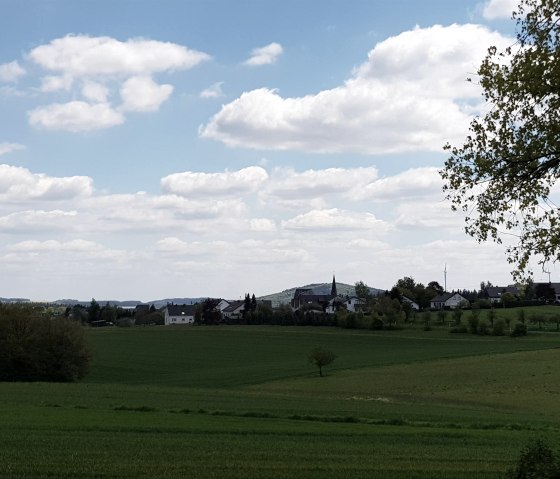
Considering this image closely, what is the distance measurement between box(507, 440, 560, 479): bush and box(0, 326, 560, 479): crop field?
327 centimetres

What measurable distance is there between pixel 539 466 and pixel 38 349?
2425 inches

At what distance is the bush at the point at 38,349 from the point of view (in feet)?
213

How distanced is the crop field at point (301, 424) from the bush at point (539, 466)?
3.27m

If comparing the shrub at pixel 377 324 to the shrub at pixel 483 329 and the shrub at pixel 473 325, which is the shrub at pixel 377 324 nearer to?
the shrub at pixel 473 325

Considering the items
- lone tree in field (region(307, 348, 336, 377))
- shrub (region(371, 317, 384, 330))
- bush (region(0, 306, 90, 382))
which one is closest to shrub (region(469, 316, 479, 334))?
shrub (region(371, 317, 384, 330))

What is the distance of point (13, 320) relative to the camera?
217 feet

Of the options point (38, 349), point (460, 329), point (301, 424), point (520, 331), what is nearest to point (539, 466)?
point (301, 424)

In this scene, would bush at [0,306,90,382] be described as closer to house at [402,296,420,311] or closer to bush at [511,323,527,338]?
bush at [511,323,527,338]

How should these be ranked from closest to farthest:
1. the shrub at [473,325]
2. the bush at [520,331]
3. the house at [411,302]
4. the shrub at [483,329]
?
the bush at [520,331] < the shrub at [483,329] < the shrub at [473,325] < the house at [411,302]

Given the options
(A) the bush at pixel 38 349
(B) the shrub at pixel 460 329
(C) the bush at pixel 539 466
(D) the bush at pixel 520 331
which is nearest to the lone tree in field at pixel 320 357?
(A) the bush at pixel 38 349

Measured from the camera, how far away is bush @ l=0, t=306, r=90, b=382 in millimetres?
64812

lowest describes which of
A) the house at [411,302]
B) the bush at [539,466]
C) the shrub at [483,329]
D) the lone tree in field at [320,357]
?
the lone tree in field at [320,357]

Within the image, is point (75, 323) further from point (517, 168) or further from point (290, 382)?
point (517, 168)

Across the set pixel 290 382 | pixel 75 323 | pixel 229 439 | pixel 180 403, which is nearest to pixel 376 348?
pixel 290 382
